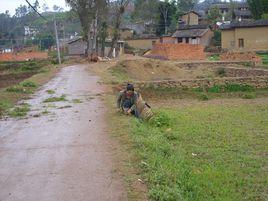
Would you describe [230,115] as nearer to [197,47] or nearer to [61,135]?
[61,135]

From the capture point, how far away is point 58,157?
34.0 feet

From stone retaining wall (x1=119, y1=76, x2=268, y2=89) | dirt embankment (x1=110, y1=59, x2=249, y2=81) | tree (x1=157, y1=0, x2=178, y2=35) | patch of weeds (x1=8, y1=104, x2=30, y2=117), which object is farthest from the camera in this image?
tree (x1=157, y1=0, x2=178, y2=35)

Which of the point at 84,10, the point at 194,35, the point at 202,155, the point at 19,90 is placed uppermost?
the point at 84,10

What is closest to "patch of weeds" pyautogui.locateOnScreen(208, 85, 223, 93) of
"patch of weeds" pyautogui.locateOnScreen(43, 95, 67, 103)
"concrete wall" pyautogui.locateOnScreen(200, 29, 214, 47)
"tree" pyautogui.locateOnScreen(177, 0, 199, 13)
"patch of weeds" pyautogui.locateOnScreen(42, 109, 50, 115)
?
"patch of weeds" pyautogui.locateOnScreen(43, 95, 67, 103)

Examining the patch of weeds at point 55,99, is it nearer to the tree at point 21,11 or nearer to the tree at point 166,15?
the tree at point 166,15

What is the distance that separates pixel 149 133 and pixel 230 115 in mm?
6467

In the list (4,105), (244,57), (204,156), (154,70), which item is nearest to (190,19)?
(244,57)

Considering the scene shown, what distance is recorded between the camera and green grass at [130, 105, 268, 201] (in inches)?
336

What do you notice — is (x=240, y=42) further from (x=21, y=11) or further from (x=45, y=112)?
(x=21, y=11)

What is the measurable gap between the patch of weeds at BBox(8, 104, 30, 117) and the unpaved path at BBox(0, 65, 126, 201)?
262mm

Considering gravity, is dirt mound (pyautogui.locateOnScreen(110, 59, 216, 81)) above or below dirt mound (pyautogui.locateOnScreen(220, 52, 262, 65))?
below

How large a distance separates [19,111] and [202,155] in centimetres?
802

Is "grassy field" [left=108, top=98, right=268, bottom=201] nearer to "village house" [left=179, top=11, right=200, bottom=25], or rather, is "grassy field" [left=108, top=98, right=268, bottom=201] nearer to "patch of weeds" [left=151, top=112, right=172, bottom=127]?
"patch of weeds" [left=151, top=112, right=172, bottom=127]

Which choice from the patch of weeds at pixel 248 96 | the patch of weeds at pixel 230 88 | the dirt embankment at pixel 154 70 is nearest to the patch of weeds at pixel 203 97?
the patch of weeds at pixel 230 88
